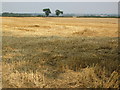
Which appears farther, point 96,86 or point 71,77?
point 71,77

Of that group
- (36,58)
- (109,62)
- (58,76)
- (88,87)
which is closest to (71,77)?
(58,76)

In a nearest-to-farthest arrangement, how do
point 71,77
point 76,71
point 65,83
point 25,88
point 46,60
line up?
point 25,88
point 65,83
point 71,77
point 76,71
point 46,60

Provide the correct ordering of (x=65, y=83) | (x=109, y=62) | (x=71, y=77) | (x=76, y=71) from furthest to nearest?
1. (x=109, y=62)
2. (x=76, y=71)
3. (x=71, y=77)
4. (x=65, y=83)

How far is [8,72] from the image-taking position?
5891 millimetres

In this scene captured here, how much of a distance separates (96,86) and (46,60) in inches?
114

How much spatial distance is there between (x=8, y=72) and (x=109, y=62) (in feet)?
11.2

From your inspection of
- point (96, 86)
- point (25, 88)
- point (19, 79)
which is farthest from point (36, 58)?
point (96, 86)

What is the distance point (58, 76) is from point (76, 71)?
0.70 meters

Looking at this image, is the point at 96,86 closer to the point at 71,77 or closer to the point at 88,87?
the point at 88,87

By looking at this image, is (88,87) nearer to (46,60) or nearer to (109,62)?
(109,62)

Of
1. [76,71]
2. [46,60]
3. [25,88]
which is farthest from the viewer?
[46,60]

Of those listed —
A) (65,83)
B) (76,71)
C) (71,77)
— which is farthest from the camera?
(76,71)

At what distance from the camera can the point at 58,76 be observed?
18.6ft

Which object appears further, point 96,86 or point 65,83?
point 65,83
